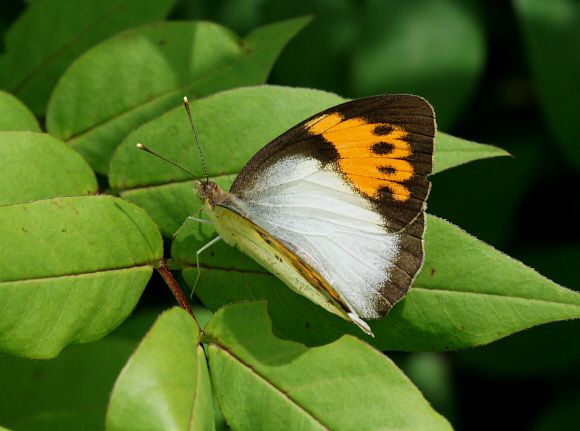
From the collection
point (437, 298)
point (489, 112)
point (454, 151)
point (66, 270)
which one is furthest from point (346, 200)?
point (489, 112)

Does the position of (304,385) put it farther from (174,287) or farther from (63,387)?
(63,387)

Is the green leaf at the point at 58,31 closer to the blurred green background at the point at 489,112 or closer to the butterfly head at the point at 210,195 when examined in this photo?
the blurred green background at the point at 489,112

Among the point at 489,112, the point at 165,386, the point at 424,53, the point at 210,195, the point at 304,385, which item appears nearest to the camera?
the point at 165,386

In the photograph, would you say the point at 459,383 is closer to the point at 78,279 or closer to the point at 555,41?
the point at 555,41

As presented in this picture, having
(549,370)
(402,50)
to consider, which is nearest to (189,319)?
(402,50)

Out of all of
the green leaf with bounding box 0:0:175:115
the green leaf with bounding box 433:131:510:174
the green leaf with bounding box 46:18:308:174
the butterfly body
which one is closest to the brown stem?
the butterfly body

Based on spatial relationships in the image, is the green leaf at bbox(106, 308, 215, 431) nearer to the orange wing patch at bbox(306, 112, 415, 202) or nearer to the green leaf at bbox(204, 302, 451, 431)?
the green leaf at bbox(204, 302, 451, 431)
